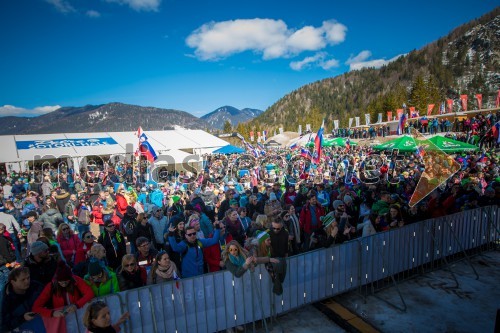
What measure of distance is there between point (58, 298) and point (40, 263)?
40.8 inches

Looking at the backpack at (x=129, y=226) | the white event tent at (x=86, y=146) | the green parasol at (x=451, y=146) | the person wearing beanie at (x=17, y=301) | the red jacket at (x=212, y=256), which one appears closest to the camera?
the person wearing beanie at (x=17, y=301)

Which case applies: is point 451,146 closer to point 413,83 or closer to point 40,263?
point 40,263

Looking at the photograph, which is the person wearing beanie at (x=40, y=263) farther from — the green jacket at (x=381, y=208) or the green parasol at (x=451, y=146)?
the green parasol at (x=451, y=146)

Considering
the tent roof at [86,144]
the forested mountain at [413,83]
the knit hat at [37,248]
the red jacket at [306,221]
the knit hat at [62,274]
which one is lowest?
the red jacket at [306,221]

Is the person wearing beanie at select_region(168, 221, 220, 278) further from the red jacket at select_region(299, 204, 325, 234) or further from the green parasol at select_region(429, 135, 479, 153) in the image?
the green parasol at select_region(429, 135, 479, 153)

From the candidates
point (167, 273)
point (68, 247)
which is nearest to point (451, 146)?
point (167, 273)

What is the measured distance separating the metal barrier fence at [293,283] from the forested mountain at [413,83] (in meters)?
55.6

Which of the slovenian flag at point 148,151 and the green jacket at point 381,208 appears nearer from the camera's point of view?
the green jacket at point 381,208

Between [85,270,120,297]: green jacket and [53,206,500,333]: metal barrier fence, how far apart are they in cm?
14

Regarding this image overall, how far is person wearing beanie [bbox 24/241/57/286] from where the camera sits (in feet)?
12.0

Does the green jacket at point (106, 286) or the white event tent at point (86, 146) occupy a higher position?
the white event tent at point (86, 146)

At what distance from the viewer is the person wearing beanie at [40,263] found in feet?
12.0

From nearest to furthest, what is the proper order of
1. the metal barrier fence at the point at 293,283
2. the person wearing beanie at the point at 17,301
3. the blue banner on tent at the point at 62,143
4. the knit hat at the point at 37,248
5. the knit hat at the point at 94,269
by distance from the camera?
the person wearing beanie at the point at 17,301
the knit hat at the point at 94,269
the metal barrier fence at the point at 293,283
the knit hat at the point at 37,248
the blue banner on tent at the point at 62,143

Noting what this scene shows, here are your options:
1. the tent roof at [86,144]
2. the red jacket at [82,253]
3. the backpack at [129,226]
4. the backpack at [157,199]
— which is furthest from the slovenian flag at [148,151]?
the red jacket at [82,253]
